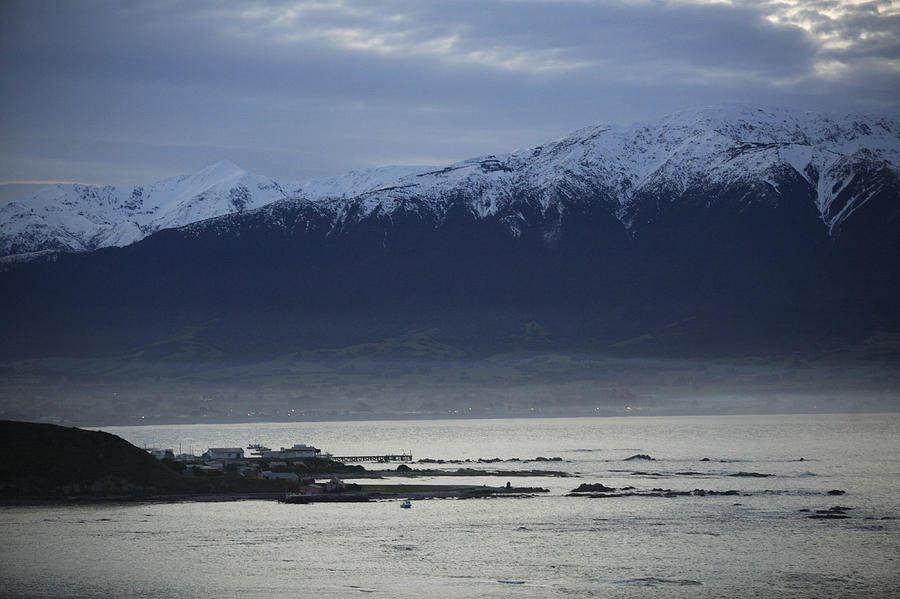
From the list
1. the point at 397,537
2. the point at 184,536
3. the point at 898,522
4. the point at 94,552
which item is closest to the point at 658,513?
the point at 898,522

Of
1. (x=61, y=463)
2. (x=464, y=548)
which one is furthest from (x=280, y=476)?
(x=464, y=548)

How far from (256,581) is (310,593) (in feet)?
27.2

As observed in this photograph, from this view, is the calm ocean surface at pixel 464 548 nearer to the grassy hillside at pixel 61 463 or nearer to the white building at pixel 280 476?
the grassy hillside at pixel 61 463

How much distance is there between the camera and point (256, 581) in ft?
342

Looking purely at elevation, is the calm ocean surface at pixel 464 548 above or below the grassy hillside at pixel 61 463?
below

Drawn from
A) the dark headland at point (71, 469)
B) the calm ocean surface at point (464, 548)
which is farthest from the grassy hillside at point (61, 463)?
the calm ocean surface at point (464, 548)

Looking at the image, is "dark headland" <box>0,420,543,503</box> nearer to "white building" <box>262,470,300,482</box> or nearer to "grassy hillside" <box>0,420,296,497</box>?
"grassy hillside" <box>0,420,296,497</box>

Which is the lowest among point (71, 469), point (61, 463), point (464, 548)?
point (464, 548)

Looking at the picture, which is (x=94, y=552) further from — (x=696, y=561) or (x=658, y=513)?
(x=658, y=513)

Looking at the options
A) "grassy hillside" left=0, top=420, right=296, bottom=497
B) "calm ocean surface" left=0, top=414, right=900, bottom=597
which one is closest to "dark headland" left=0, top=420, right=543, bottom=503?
"grassy hillside" left=0, top=420, right=296, bottom=497

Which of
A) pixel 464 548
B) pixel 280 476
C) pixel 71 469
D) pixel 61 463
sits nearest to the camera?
pixel 464 548

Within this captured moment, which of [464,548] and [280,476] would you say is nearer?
A: [464,548]

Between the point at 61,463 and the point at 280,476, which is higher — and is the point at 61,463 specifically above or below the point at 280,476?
above

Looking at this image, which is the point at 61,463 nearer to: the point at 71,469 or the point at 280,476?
the point at 71,469
